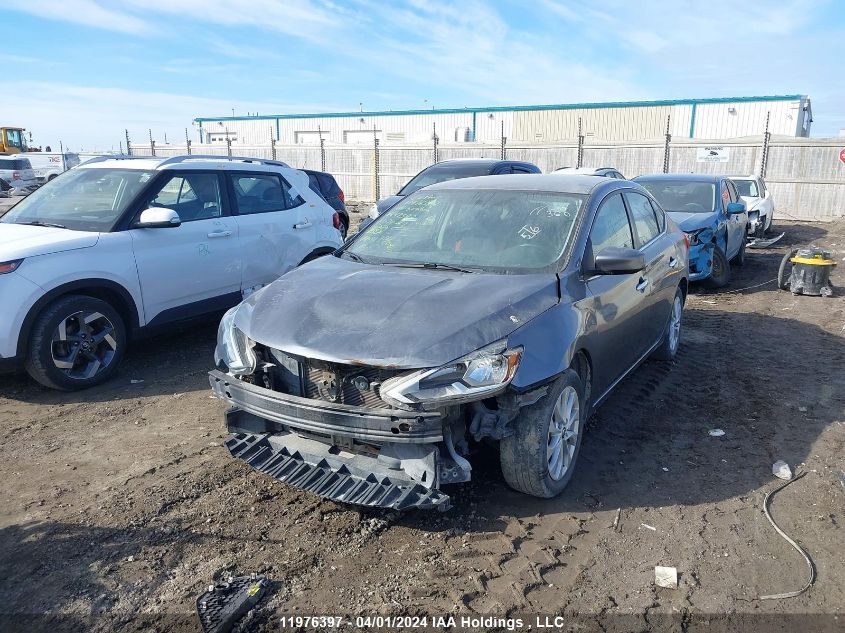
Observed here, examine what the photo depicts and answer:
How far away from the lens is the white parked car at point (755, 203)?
1502 centimetres

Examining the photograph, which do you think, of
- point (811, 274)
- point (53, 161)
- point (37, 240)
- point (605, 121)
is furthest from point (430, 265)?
point (605, 121)

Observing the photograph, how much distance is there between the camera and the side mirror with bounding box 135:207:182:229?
568cm

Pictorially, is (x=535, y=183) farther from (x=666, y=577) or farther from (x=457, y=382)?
(x=666, y=577)

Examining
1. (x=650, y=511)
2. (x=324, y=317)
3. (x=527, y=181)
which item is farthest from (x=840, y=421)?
(x=324, y=317)

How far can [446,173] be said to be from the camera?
1174 centimetres

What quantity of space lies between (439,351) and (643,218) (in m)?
3.06

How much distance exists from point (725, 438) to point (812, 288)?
6119 millimetres

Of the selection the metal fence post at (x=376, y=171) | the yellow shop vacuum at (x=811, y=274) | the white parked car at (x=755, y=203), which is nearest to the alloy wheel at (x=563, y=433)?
the yellow shop vacuum at (x=811, y=274)

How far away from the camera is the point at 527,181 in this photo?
4.91 meters

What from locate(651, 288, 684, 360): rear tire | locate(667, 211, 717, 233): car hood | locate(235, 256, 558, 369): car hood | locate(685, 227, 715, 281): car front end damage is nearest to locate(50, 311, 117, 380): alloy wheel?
locate(235, 256, 558, 369): car hood

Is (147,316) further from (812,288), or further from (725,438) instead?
(812,288)

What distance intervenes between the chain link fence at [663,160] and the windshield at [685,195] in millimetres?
11656

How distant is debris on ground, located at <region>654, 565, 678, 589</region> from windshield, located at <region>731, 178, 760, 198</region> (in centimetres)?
1461

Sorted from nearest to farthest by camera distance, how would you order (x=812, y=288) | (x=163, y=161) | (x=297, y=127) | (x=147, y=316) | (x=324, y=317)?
1. (x=324, y=317)
2. (x=147, y=316)
3. (x=163, y=161)
4. (x=812, y=288)
5. (x=297, y=127)
